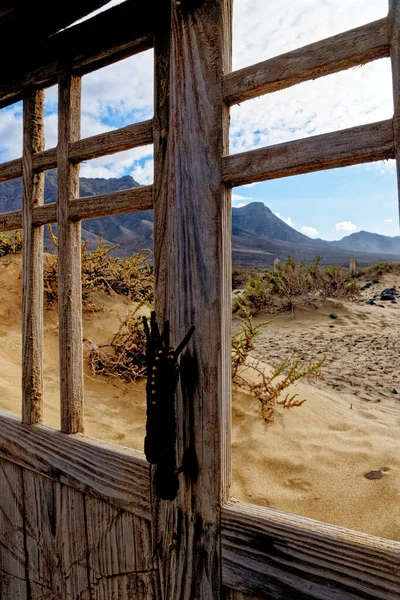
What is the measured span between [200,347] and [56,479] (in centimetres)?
79

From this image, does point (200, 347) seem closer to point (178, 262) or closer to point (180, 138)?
point (178, 262)

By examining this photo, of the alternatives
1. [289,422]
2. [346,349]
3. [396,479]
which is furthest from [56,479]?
[346,349]

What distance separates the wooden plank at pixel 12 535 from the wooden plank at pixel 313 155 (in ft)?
4.51

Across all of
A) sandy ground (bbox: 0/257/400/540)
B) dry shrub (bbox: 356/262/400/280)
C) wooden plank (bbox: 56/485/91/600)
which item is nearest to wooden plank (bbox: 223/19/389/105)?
wooden plank (bbox: 56/485/91/600)

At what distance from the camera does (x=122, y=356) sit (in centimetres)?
351

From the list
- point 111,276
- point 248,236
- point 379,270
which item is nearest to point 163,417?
point 111,276

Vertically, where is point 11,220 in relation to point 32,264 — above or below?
above

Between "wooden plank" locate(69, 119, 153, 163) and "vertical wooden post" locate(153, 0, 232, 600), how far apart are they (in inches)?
4.6

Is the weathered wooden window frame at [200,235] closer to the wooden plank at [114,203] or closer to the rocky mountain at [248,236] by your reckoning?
the wooden plank at [114,203]

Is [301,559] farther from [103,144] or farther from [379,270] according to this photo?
[379,270]

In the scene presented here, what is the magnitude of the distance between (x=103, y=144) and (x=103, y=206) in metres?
0.20

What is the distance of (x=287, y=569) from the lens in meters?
0.92

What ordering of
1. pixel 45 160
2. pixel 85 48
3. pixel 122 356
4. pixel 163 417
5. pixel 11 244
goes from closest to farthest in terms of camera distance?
1. pixel 163 417
2. pixel 85 48
3. pixel 45 160
4. pixel 122 356
5. pixel 11 244

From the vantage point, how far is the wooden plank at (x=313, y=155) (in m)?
0.82
